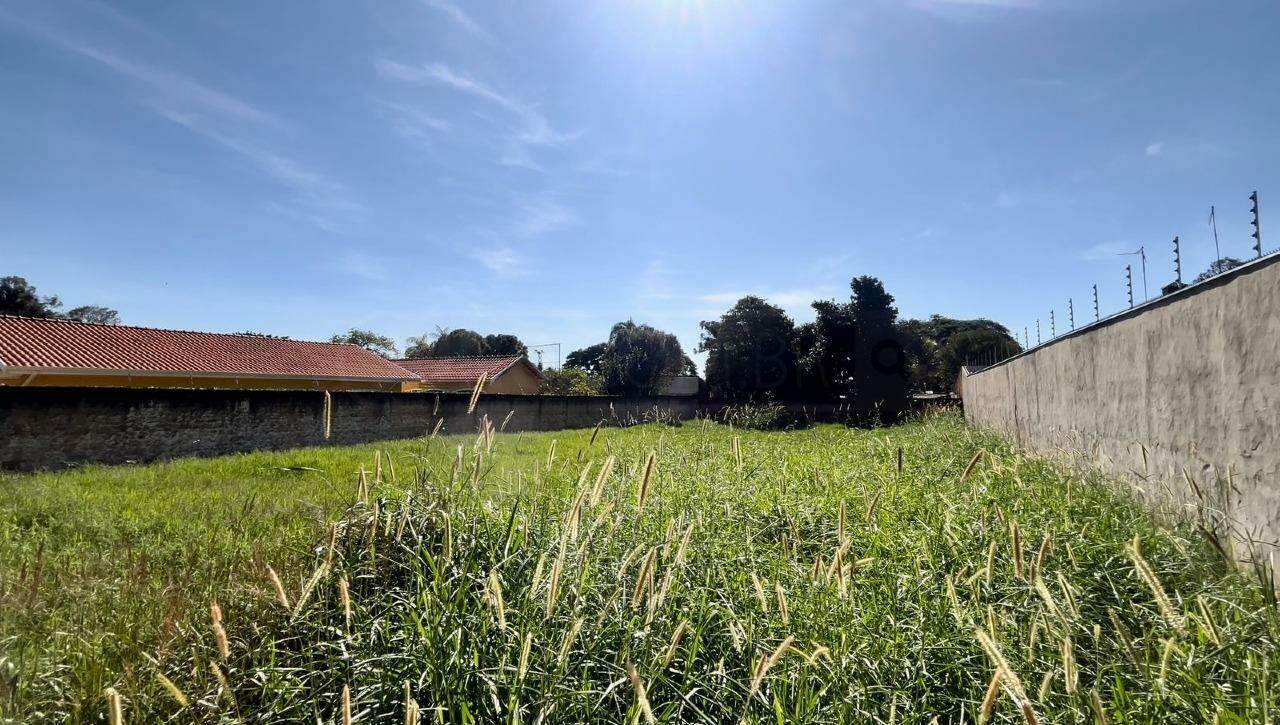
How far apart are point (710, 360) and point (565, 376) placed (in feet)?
25.1

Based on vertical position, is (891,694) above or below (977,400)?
below

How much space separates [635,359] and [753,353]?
8805 millimetres

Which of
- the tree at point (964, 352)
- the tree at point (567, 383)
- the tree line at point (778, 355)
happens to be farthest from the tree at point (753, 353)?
the tree at point (964, 352)

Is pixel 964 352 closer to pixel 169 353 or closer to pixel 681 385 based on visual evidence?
pixel 681 385

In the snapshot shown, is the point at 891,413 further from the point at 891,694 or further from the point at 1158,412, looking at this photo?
the point at 891,694

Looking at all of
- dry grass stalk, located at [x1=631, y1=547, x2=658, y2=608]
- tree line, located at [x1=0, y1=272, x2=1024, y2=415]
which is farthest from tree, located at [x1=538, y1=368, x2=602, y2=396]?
dry grass stalk, located at [x1=631, y1=547, x2=658, y2=608]

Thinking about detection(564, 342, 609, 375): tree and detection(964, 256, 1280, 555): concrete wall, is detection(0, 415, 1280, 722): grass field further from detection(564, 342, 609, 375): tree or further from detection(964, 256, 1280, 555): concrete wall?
detection(564, 342, 609, 375): tree

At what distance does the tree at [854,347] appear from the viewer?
2352 centimetres

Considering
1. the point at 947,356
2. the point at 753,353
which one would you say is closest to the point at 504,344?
the point at 753,353

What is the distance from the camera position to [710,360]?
1104 inches

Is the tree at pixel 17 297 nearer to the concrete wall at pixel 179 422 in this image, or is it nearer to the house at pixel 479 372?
the house at pixel 479 372

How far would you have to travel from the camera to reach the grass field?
5.84 feet

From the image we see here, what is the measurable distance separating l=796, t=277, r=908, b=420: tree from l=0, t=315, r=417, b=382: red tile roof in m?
17.9

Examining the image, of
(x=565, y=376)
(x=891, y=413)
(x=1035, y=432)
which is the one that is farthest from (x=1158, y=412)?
(x=565, y=376)
